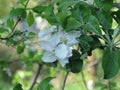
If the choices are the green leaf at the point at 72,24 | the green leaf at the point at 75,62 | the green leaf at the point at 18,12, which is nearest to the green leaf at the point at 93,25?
the green leaf at the point at 72,24

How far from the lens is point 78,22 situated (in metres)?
0.89

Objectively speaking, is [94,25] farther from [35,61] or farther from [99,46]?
[35,61]

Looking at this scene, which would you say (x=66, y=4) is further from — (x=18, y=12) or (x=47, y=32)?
(x=18, y=12)

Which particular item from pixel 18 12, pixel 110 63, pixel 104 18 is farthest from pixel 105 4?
A: pixel 18 12

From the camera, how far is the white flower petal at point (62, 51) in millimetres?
916

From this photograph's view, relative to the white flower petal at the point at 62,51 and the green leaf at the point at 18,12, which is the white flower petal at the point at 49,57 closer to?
the white flower petal at the point at 62,51

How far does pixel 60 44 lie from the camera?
3.08 feet

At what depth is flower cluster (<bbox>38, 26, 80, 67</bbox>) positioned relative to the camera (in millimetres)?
924

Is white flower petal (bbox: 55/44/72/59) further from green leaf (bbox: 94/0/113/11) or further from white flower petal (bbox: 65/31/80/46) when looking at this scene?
green leaf (bbox: 94/0/113/11)

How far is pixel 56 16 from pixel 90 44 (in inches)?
4.4

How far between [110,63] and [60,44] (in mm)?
126

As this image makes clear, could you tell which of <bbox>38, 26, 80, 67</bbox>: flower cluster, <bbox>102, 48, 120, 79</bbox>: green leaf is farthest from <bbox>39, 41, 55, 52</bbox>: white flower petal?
<bbox>102, 48, 120, 79</bbox>: green leaf

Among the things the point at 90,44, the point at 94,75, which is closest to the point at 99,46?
the point at 90,44

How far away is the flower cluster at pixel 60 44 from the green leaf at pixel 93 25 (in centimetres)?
5
